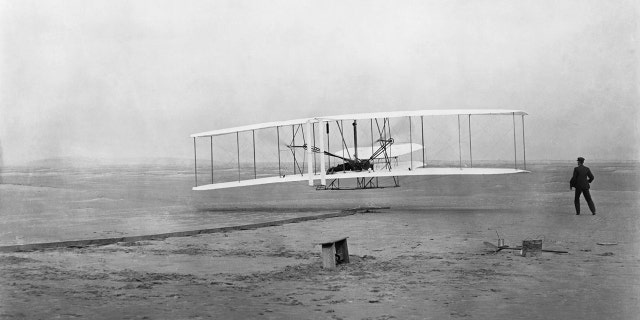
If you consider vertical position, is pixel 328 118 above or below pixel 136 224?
above

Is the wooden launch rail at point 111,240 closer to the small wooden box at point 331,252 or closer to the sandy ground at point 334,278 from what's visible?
the small wooden box at point 331,252

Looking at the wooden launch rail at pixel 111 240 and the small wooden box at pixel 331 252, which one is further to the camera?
the wooden launch rail at pixel 111 240

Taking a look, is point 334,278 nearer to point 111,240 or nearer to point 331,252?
point 331,252

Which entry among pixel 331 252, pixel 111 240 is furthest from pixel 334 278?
pixel 111 240

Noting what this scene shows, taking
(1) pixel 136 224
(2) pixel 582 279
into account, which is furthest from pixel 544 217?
(1) pixel 136 224

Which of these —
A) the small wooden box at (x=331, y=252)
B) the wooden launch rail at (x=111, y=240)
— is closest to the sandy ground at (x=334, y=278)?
the small wooden box at (x=331, y=252)

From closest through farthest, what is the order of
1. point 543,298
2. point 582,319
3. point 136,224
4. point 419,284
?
point 582,319, point 543,298, point 419,284, point 136,224

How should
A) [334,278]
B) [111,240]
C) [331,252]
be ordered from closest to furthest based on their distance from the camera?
[334,278], [331,252], [111,240]

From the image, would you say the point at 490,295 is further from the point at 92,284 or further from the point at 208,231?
the point at 208,231
